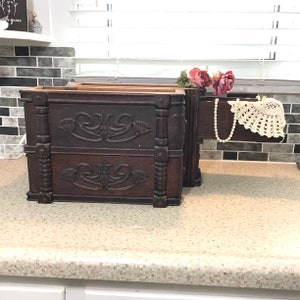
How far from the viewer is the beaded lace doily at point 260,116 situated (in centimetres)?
91

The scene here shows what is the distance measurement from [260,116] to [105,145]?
1.19 feet

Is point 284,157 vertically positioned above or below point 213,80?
below

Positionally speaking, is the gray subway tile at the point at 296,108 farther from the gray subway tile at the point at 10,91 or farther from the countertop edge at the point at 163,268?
the gray subway tile at the point at 10,91

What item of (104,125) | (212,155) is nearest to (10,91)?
(104,125)

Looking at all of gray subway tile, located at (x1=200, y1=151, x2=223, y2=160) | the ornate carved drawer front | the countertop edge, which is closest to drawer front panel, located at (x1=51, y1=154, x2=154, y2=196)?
the ornate carved drawer front

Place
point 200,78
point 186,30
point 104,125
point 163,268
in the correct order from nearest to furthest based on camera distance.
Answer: point 163,268
point 104,125
point 200,78
point 186,30

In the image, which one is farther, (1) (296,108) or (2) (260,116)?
(1) (296,108)

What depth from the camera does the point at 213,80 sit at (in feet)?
3.28

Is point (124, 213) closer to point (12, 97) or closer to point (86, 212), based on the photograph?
point (86, 212)

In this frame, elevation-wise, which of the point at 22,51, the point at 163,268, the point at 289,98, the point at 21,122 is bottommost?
the point at 163,268

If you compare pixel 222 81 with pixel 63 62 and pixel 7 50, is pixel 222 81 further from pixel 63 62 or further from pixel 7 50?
pixel 7 50

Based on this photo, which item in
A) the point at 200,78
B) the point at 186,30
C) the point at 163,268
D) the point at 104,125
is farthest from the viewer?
the point at 186,30

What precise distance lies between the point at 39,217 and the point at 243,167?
0.65 meters

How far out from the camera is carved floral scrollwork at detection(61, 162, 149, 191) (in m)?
0.86
